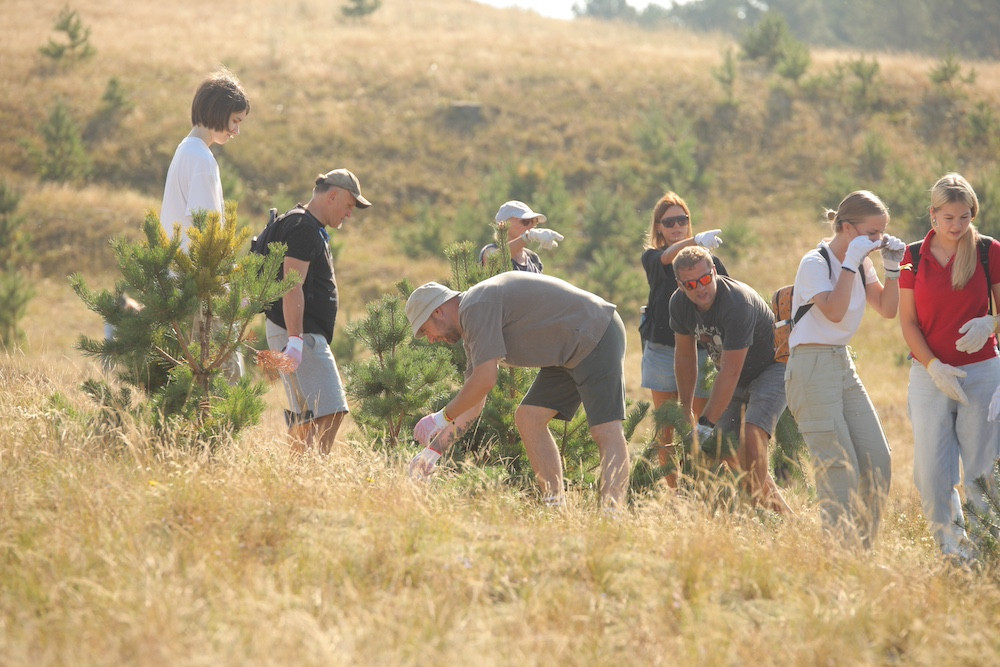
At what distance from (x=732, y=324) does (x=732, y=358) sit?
16 cm

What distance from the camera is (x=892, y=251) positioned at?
430 centimetres

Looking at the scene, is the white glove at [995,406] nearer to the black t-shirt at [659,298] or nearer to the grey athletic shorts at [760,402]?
the grey athletic shorts at [760,402]

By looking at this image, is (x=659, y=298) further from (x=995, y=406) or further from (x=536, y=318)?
(x=995, y=406)

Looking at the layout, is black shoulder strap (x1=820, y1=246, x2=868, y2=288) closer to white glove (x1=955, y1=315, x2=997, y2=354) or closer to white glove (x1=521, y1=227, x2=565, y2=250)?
white glove (x1=955, y1=315, x2=997, y2=354)

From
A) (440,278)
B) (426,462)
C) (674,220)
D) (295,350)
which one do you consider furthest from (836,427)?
(440,278)

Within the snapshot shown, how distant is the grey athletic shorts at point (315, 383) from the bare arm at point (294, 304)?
0.11m

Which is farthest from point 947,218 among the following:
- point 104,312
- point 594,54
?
point 594,54

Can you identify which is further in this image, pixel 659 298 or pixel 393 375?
pixel 659 298

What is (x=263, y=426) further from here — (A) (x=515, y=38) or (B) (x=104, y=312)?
(A) (x=515, y=38)

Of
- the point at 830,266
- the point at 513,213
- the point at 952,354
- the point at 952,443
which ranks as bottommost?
the point at 952,443

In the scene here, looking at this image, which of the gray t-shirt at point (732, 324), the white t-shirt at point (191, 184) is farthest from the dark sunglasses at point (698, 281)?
the white t-shirt at point (191, 184)

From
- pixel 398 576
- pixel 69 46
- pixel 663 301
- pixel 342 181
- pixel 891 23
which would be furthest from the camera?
pixel 891 23

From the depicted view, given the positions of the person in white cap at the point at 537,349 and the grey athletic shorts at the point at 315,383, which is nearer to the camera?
the person in white cap at the point at 537,349

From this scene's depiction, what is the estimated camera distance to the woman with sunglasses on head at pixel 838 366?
13.5 ft
